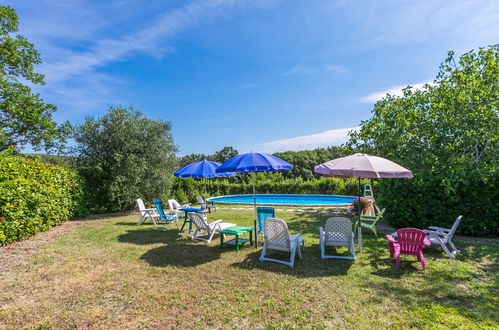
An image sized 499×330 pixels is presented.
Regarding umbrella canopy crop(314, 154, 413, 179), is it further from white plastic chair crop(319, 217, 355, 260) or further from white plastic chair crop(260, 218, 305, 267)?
white plastic chair crop(260, 218, 305, 267)

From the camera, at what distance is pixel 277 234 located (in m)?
5.17

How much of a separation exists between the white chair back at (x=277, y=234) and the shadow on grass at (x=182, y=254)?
1429 millimetres

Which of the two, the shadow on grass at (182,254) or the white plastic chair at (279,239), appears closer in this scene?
the white plastic chair at (279,239)

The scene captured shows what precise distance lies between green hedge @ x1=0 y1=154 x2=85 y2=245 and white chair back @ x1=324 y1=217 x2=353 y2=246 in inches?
343

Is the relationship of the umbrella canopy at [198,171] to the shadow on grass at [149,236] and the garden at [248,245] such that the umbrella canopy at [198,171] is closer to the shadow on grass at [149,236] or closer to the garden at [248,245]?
the garden at [248,245]

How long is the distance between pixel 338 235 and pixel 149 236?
6021mm

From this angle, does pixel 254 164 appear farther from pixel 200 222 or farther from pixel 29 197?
pixel 29 197

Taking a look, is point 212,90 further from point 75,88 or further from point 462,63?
point 462,63

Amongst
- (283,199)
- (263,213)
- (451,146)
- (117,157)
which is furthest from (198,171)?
(283,199)

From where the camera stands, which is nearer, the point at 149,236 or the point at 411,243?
the point at 411,243

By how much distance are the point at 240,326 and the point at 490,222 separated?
26.8 feet

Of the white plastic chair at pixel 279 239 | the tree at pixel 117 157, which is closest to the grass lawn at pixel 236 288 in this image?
the white plastic chair at pixel 279 239

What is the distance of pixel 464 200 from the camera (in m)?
6.99

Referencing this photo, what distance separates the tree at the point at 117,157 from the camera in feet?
40.3
